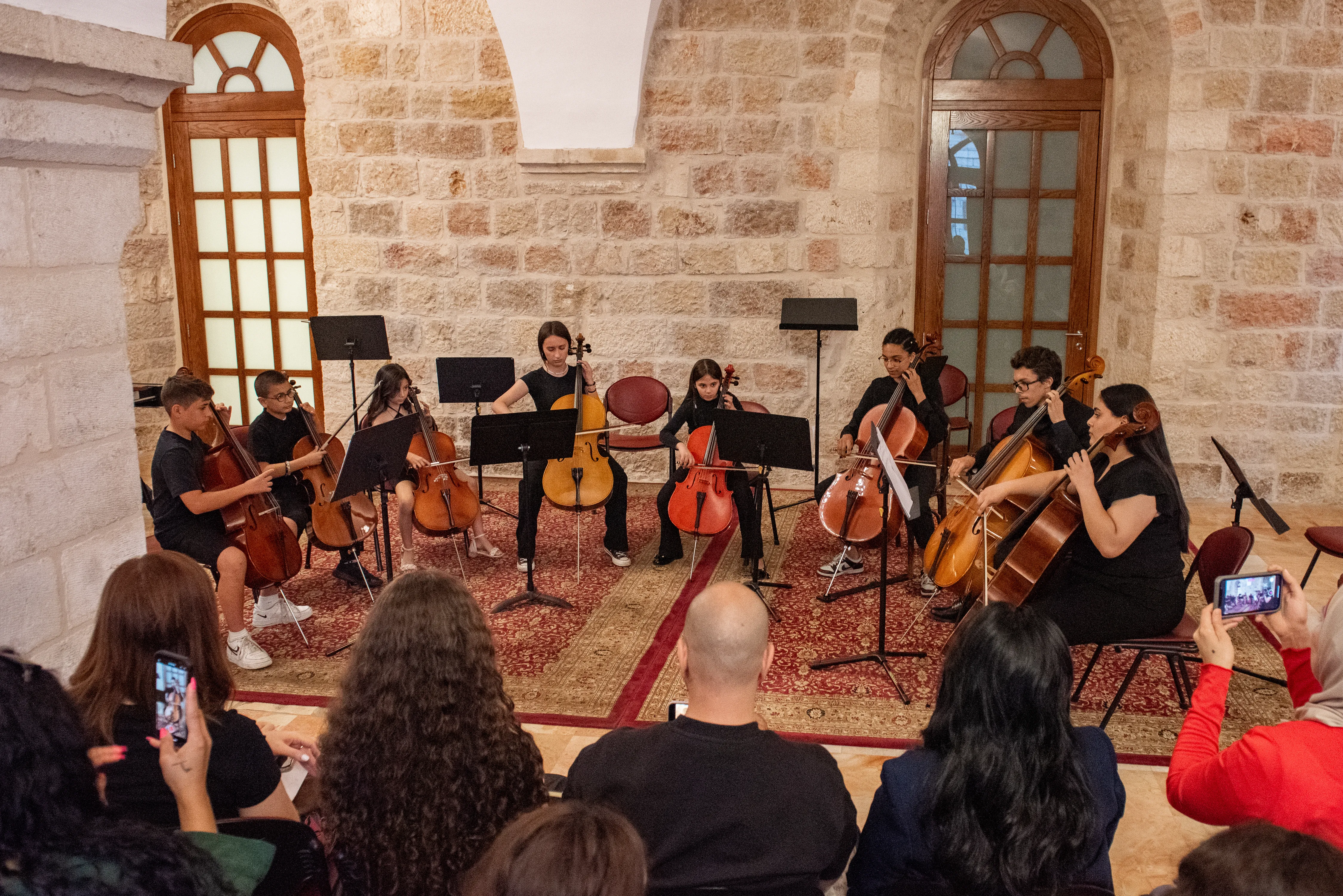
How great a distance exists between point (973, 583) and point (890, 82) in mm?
3984

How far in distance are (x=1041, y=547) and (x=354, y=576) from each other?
332 cm

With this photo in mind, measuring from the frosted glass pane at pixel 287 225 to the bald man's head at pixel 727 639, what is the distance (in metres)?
6.77

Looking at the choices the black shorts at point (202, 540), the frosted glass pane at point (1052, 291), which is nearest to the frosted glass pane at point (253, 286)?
the black shorts at point (202, 540)

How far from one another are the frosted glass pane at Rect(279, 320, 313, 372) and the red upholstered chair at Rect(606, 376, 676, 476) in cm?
274

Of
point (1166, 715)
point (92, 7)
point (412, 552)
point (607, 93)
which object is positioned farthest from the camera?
point (607, 93)

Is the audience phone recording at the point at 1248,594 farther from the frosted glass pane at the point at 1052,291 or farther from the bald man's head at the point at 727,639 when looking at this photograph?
the frosted glass pane at the point at 1052,291

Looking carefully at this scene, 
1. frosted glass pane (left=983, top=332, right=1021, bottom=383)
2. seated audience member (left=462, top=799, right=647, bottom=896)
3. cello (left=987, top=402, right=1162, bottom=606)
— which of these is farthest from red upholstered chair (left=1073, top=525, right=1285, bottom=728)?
frosted glass pane (left=983, top=332, right=1021, bottom=383)

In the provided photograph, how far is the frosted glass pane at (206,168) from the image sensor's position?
814cm

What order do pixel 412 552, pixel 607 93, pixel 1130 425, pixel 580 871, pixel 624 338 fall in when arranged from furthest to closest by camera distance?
pixel 624 338 → pixel 607 93 → pixel 412 552 → pixel 1130 425 → pixel 580 871

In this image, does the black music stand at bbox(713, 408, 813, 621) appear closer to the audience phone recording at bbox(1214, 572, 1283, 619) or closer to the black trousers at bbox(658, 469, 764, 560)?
the black trousers at bbox(658, 469, 764, 560)

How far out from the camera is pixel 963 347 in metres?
7.67

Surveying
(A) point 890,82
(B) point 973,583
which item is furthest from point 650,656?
(A) point 890,82

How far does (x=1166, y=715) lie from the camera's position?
4.00 m

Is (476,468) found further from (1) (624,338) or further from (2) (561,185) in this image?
(2) (561,185)
